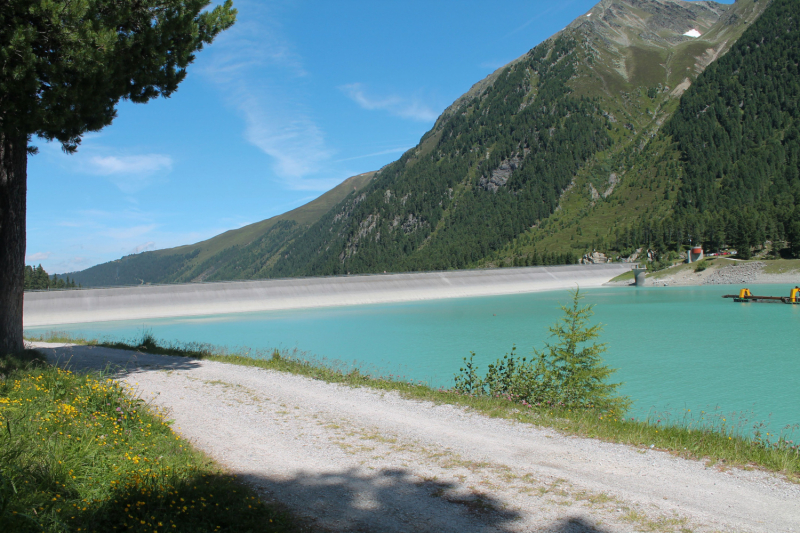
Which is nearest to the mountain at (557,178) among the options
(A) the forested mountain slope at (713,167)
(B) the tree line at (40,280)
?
(A) the forested mountain slope at (713,167)

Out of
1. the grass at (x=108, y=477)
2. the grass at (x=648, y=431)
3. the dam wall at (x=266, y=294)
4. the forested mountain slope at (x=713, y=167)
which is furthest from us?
the forested mountain slope at (x=713, y=167)

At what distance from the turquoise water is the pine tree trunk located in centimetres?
1072

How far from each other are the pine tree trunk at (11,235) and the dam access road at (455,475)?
188 inches

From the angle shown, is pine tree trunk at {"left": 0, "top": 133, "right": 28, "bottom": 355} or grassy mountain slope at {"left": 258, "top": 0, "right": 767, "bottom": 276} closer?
pine tree trunk at {"left": 0, "top": 133, "right": 28, "bottom": 355}

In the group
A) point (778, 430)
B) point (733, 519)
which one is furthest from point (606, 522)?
point (778, 430)

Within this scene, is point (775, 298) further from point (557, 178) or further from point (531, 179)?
point (531, 179)

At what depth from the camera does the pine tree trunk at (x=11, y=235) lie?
11211mm

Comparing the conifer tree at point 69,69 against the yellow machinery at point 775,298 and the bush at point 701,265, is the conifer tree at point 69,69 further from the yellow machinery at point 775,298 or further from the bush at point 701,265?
the bush at point 701,265

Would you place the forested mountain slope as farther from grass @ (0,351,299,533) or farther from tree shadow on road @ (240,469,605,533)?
grass @ (0,351,299,533)

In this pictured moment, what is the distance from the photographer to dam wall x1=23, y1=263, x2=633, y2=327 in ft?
150

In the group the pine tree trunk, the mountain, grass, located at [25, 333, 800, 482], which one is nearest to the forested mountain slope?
the mountain

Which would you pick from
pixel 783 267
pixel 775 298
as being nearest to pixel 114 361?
pixel 775 298

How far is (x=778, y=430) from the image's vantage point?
36.0ft

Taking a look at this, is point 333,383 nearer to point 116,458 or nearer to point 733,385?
point 116,458
